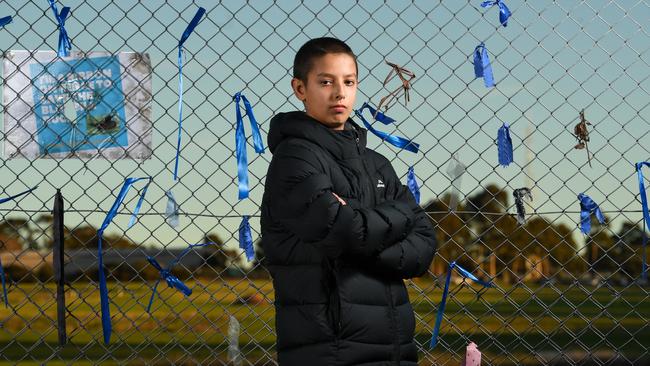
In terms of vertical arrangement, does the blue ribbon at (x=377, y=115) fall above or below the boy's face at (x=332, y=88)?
above

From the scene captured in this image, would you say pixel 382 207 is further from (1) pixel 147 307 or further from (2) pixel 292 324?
(1) pixel 147 307

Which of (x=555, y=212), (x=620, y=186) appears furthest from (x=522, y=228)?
(x=620, y=186)

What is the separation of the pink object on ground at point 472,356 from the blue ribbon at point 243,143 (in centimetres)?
112

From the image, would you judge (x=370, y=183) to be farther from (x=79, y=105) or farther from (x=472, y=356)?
(x=79, y=105)

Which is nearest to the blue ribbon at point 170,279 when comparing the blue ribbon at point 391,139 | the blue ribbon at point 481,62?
the blue ribbon at point 391,139

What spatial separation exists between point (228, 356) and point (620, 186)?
6.46 feet

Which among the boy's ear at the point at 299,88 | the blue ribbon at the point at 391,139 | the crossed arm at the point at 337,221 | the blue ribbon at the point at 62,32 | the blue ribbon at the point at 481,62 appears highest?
the blue ribbon at the point at 62,32

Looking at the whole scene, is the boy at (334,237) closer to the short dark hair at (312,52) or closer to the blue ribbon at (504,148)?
the short dark hair at (312,52)

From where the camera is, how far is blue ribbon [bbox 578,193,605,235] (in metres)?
4.51

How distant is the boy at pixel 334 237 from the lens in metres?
2.77

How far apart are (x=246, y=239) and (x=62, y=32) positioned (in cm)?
122

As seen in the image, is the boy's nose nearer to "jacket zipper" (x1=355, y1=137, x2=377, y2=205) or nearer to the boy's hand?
"jacket zipper" (x1=355, y1=137, x2=377, y2=205)

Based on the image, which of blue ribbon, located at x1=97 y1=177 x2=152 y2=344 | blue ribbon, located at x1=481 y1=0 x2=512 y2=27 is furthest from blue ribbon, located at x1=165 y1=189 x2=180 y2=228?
blue ribbon, located at x1=481 y1=0 x2=512 y2=27

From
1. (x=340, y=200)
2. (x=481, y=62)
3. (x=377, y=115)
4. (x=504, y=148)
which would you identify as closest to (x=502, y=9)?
(x=481, y=62)
